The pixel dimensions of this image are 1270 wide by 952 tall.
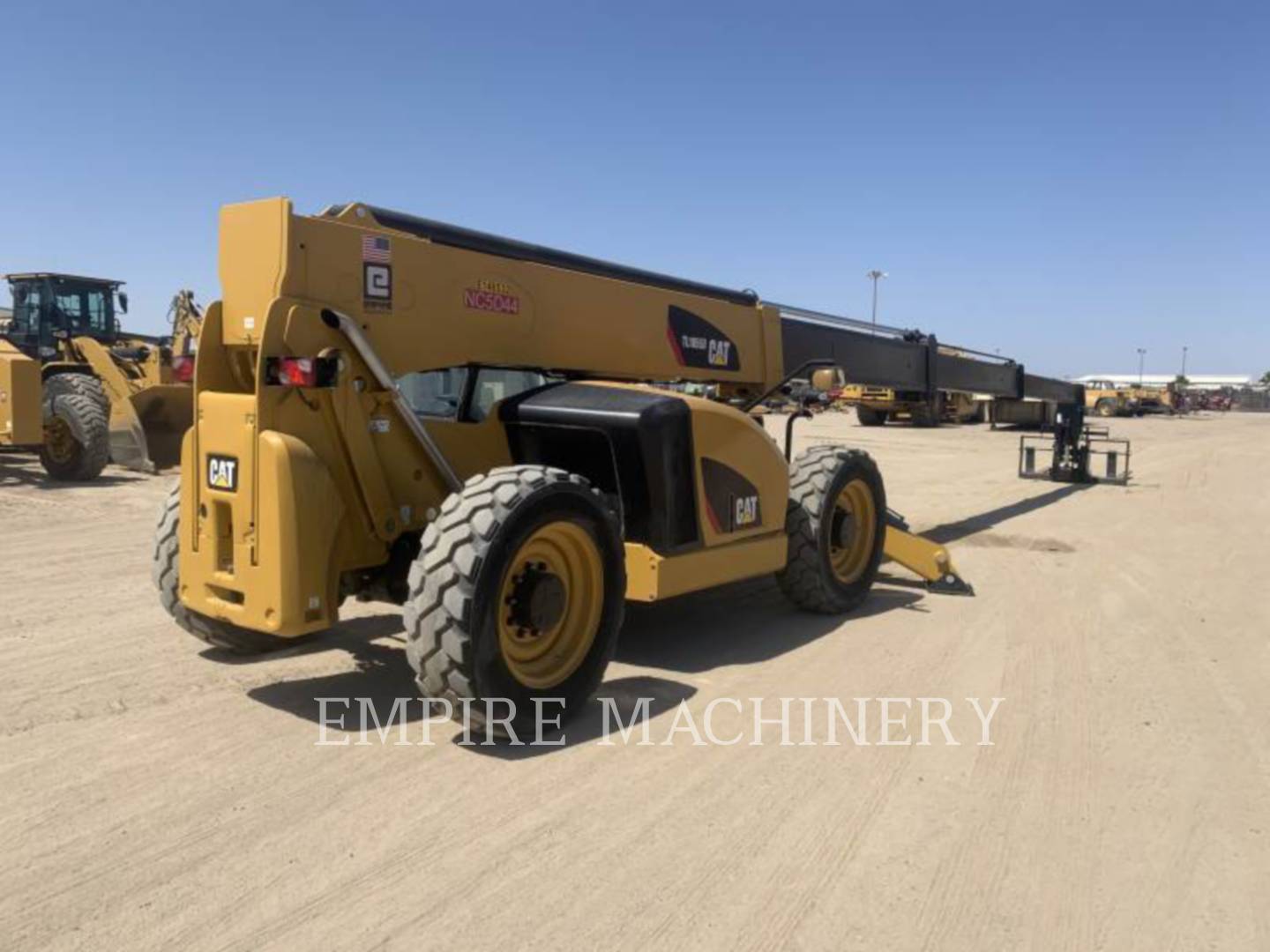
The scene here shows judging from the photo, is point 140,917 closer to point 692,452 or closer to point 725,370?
point 692,452

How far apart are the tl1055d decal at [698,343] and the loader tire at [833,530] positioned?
3.03 ft

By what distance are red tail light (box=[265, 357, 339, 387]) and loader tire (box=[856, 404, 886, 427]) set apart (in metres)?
36.3

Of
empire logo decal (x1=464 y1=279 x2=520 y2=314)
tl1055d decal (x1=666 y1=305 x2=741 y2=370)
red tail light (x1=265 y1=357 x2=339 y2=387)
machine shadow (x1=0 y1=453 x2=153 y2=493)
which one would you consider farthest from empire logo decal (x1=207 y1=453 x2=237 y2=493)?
machine shadow (x1=0 y1=453 x2=153 y2=493)

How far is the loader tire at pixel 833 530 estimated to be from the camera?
22.4ft

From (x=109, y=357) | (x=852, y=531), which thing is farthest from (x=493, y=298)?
(x=109, y=357)

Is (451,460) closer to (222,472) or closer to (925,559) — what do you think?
(222,472)

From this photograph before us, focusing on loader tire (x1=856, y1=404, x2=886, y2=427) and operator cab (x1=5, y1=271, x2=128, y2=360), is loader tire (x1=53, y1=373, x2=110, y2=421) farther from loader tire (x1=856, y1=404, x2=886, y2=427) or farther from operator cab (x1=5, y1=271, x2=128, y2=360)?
loader tire (x1=856, y1=404, x2=886, y2=427)

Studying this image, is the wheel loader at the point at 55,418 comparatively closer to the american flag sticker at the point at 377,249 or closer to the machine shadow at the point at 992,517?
the american flag sticker at the point at 377,249

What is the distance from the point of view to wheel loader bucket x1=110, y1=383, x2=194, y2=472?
14.9 meters

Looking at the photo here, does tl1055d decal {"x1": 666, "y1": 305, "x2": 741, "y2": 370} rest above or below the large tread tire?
above

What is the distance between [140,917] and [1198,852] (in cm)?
362

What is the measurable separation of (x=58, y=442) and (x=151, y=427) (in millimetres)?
1287

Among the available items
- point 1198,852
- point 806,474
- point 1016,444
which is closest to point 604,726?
point 1198,852

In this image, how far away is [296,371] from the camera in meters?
4.34
